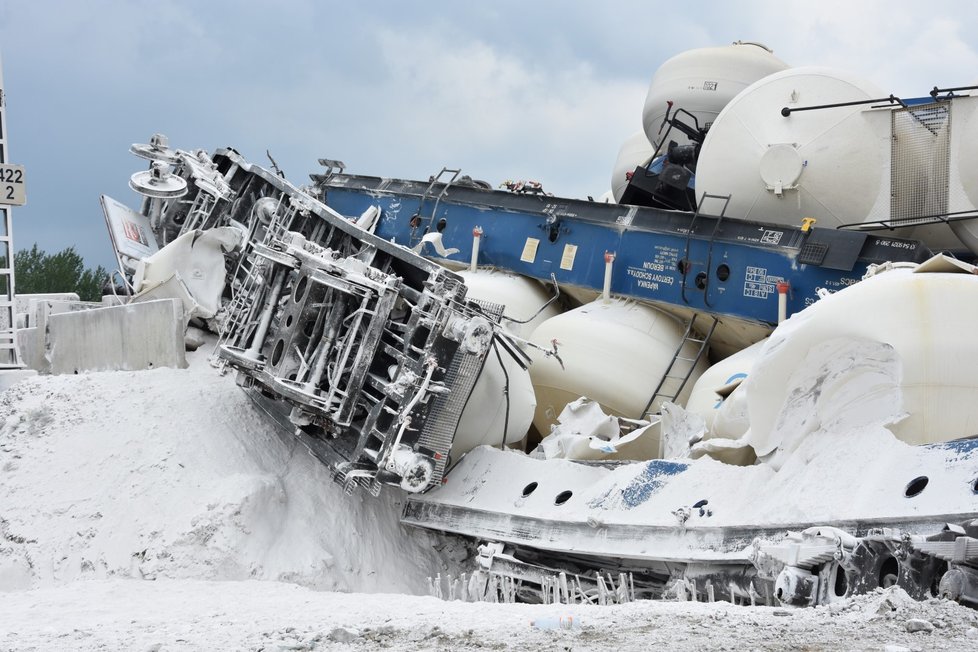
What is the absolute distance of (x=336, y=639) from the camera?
4.52 meters

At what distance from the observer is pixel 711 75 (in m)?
14.3

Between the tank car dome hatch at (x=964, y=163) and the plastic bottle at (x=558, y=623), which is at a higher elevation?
the tank car dome hatch at (x=964, y=163)

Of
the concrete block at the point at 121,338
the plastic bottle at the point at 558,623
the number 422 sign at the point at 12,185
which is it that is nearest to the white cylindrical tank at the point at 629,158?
the concrete block at the point at 121,338

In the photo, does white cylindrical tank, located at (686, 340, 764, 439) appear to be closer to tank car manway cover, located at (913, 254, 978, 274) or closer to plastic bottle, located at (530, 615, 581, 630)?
tank car manway cover, located at (913, 254, 978, 274)

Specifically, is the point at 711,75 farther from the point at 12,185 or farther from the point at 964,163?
the point at 12,185

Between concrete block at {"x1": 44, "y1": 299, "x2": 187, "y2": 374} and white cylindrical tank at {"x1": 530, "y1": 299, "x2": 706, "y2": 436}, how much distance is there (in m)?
3.73

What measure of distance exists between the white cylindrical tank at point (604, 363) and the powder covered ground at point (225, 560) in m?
2.86

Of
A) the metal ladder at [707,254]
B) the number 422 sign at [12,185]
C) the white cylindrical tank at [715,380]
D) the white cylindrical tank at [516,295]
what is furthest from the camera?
the white cylindrical tank at [516,295]

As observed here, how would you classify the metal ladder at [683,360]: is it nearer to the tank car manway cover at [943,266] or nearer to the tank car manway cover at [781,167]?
the tank car manway cover at [781,167]

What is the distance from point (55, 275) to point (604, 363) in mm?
29435

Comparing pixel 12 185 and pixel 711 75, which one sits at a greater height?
pixel 711 75

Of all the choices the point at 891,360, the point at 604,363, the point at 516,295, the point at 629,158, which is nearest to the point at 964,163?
the point at 604,363

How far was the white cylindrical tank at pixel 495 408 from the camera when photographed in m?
9.16

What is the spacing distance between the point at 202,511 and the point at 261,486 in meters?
0.50
